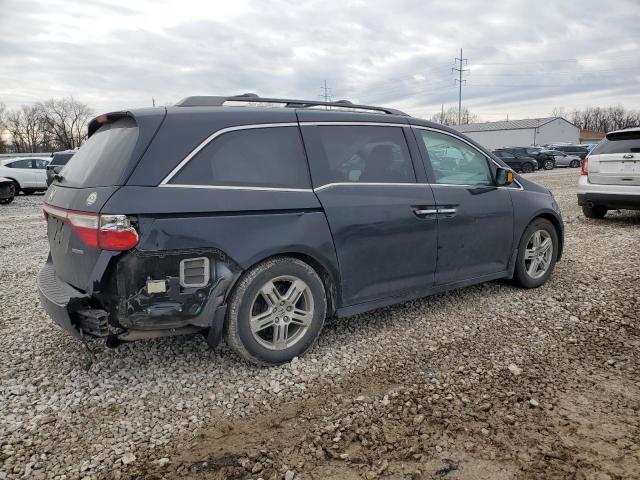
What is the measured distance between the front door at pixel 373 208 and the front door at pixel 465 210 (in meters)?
0.17

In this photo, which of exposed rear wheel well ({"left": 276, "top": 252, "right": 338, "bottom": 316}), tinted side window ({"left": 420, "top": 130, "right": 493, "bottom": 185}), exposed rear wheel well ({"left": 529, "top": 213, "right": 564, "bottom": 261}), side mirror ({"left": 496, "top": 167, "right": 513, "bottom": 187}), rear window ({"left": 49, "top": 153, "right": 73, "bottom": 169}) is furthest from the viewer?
rear window ({"left": 49, "top": 153, "right": 73, "bottom": 169})

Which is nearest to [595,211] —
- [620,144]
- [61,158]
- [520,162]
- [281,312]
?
[620,144]

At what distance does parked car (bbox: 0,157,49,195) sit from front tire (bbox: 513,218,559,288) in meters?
18.3

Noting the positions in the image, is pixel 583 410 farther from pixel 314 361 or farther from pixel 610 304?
pixel 610 304

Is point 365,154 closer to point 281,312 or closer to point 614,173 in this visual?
point 281,312

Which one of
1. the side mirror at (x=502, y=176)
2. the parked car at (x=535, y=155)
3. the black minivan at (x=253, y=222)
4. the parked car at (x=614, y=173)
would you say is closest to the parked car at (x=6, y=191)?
the black minivan at (x=253, y=222)

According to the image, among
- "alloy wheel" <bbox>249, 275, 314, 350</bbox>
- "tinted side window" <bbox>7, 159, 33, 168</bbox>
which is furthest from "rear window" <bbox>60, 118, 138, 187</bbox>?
"tinted side window" <bbox>7, 159, 33, 168</bbox>

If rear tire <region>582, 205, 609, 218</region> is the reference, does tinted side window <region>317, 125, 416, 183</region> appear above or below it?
above

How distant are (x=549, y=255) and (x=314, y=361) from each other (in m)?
3.04

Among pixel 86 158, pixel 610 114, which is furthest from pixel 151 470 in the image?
pixel 610 114

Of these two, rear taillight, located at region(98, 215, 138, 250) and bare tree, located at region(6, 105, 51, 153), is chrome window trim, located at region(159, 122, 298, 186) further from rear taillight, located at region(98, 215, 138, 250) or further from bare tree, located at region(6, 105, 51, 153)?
bare tree, located at region(6, 105, 51, 153)

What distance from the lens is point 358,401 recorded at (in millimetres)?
2820

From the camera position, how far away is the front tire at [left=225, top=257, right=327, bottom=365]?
9.93 ft

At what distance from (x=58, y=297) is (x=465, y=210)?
317cm
